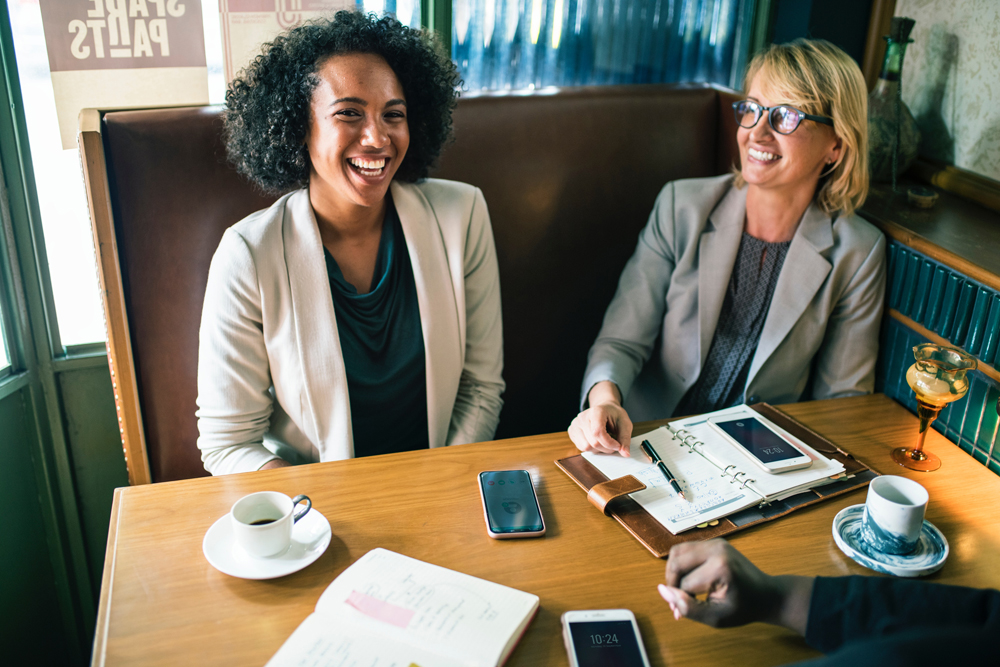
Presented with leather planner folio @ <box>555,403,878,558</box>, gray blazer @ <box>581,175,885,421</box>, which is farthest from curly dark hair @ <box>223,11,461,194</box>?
leather planner folio @ <box>555,403,878,558</box>

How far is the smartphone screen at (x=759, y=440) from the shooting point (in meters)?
1.29

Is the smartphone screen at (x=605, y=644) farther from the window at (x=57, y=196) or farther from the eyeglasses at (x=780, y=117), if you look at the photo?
the window at (x=57, y=196)

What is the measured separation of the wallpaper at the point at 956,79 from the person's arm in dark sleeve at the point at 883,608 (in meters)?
1.36

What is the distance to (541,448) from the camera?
4.43 feet

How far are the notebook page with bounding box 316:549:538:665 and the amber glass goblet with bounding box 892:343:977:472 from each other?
31.8 inches

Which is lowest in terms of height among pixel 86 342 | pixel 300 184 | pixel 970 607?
pixel 86 342

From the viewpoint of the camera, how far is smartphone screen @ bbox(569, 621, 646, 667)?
0.90 metres

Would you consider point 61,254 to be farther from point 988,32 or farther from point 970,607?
point 988,32

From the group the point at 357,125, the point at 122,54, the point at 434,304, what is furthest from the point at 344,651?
the point at 122,54

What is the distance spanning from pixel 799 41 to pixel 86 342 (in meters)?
1.94

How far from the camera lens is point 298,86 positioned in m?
1.54

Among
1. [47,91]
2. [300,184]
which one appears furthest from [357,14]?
[47,91]

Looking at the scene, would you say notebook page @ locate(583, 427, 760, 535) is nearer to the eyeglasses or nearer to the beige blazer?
the beige blazer

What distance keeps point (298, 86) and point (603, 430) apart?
3.11 ft
